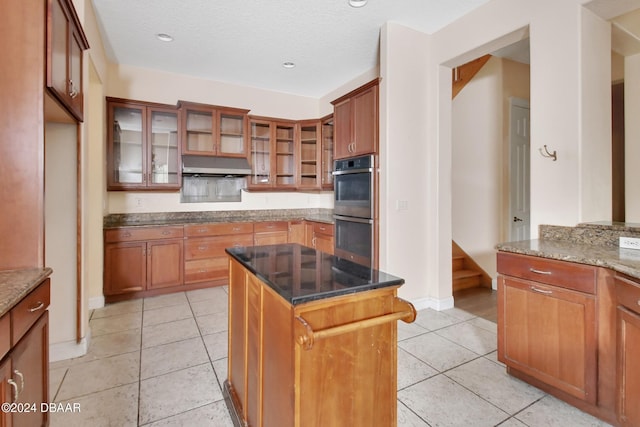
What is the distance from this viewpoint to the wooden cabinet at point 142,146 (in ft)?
12.3

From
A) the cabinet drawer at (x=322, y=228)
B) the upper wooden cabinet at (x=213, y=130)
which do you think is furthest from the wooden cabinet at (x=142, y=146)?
the cabinet drawer at (x=322, y=228)

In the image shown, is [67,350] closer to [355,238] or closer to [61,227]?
[61,227]

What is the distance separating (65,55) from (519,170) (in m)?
4.66

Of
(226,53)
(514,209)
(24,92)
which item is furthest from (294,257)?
(514,209)

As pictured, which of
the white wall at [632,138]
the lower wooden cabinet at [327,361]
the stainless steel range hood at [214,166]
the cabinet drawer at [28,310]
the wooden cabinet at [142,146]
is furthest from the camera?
the stainless steel range hood at [214,166]

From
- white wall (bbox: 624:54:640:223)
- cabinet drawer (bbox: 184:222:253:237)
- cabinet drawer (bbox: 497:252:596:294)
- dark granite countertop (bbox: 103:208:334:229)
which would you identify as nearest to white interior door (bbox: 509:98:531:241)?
white wall (bbox: 624:54:640:223)

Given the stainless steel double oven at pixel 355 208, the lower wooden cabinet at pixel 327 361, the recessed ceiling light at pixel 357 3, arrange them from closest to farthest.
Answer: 1. the lower wooden cabinet at pixel 327 361
2. the recessed ceiling light at pixel 357 3
3. the stainless steel double oven at pixel 355 208

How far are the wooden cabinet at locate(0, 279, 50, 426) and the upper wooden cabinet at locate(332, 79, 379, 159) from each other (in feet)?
9.34

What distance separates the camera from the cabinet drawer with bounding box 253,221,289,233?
4.40 m

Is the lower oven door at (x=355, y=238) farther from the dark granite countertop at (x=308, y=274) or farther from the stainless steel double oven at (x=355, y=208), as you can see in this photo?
the dark granite countertop at (x=308, y=274)

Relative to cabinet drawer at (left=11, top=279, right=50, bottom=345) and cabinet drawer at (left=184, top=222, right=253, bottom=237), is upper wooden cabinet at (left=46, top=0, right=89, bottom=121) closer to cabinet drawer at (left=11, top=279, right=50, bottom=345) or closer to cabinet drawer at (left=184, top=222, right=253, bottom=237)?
cabinet drawer at (left=11, top=279, right=50, bottom=345)

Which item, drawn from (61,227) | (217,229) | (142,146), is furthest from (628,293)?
(142,146)

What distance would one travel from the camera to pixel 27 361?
123 cm

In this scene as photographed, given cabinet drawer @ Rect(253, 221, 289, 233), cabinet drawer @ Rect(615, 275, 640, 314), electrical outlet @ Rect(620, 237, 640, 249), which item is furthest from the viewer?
cabinet drawer @ Rect(253, 221, 289, 233)
